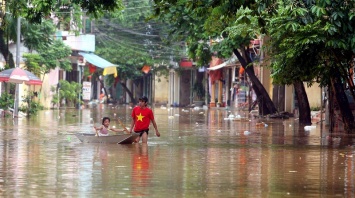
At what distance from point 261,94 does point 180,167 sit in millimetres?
25837

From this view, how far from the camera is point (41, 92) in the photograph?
179 feet

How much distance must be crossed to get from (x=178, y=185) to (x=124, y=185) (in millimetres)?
810

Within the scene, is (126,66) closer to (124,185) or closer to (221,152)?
(221,152)

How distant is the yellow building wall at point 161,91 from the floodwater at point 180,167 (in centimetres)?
5725

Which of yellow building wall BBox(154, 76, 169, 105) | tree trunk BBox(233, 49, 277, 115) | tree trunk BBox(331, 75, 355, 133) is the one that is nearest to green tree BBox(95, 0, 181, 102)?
yellow building wall BBox(154, 76, 169, 105)

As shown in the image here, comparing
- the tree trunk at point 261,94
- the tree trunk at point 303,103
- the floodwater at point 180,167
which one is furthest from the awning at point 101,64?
the floodwater at point 180,167

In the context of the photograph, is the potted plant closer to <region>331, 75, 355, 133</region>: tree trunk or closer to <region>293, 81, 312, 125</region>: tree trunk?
<region>293, 81, 312, 125</region>: tree trunk

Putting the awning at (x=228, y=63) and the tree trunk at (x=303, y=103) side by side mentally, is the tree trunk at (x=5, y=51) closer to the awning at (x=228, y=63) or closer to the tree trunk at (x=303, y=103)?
the tree trunk at (x=303, y=103)

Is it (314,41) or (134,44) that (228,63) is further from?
(314,41)

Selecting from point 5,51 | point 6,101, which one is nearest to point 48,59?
point 5,51

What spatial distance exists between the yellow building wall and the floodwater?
57.3 m

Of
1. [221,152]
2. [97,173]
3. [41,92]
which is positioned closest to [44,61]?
[41,92]

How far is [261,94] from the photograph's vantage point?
41000mm

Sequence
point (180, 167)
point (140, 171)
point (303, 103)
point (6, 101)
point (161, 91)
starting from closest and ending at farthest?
1. point (140, 171)
2. point (180, 167)
3. point (303, 103)
4. point (6, 101)
5. point (161, 91)
